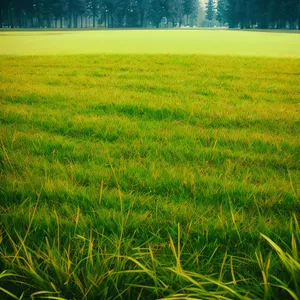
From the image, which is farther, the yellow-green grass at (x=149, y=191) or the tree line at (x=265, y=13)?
the tree line at (x=265, y=13)

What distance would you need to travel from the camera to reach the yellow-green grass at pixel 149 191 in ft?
5.01

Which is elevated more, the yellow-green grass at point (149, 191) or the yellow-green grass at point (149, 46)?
the yellow-green grass at point (149, 46)

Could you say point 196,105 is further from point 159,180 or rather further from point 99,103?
point 159,180

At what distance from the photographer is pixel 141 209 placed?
7.91 ft

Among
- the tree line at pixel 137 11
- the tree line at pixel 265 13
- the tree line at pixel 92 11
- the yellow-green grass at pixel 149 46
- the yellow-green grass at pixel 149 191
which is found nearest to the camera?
the yellow-green grass at pixel 149 191

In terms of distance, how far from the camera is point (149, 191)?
2.74 m

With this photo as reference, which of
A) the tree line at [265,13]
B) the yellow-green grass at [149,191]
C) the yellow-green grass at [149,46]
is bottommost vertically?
the yellow-green grass at [149,191]

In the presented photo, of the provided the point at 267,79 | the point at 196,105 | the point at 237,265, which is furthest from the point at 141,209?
the point at 267,79

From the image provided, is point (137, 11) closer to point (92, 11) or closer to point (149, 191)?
point (92, 11)

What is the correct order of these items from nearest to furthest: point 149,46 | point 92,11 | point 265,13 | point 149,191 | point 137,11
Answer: point 149,191 → point 149,46 → point 265,13 → point 137,11 → point 92,11

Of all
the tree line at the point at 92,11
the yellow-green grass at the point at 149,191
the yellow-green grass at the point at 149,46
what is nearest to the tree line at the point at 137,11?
the tree line at the point at 92,11

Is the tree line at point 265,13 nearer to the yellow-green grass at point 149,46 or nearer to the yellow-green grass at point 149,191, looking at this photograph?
the yellow-green grass at point 149,46

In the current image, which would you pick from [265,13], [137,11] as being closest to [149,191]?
[265,13]

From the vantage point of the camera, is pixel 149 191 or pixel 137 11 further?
pixel 137 11
